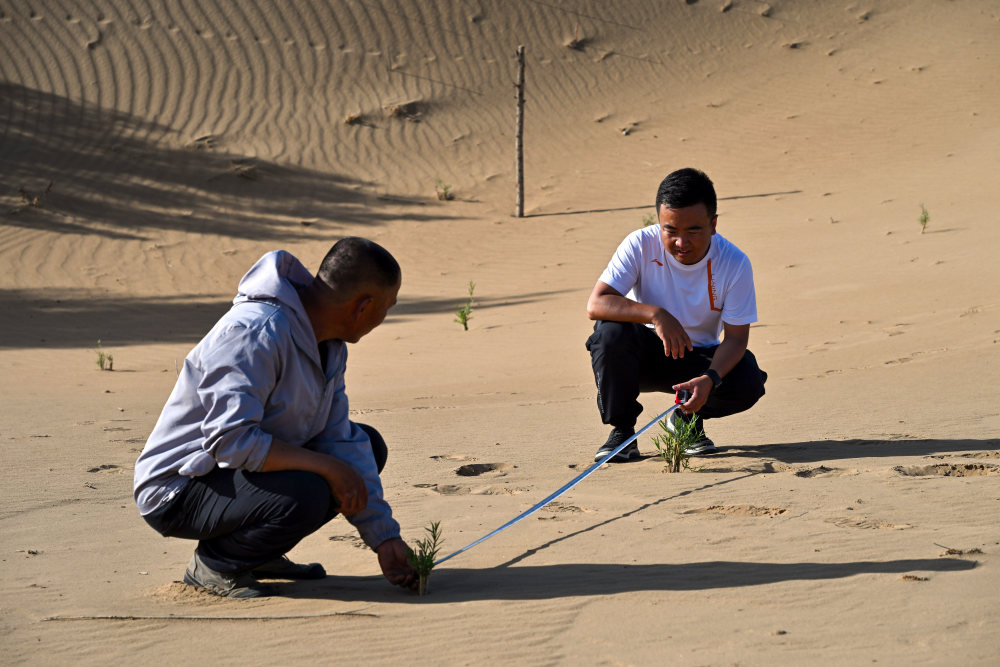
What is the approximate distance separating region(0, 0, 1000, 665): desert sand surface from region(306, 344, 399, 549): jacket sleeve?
0.69 feet

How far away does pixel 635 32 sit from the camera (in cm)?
2759

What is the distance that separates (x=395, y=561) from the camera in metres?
3.15

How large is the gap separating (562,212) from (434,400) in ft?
36.6

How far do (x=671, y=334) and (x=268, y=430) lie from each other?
6.73 ft

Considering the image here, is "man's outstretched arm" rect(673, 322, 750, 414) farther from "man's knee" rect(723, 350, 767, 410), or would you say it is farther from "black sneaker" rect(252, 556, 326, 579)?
"black sneaker" rect(252, 556, 326, 579)

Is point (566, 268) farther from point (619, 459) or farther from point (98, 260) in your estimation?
point (619, 459)

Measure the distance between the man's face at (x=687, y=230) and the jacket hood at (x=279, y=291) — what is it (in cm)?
211


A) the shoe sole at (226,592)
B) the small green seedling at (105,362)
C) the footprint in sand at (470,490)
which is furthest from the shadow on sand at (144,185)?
the shoe sole at (226,592)

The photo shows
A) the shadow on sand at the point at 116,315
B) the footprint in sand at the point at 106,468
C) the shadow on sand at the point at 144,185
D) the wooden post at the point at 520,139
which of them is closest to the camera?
the footprint in sand at the point at 106,468

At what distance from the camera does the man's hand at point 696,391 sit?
14.0ft

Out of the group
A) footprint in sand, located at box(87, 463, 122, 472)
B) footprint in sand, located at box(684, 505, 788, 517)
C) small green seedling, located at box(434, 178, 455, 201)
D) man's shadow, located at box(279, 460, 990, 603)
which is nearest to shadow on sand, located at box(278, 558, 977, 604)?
man's shadow, located at box(279, 460, 990, 603)

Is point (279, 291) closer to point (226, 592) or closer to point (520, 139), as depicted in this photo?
point (226, 592)

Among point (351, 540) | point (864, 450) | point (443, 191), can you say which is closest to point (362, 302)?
point (351, 540)

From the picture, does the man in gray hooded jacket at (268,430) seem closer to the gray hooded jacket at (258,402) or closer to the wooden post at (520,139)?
the gray hooded jacket at (258,402)
